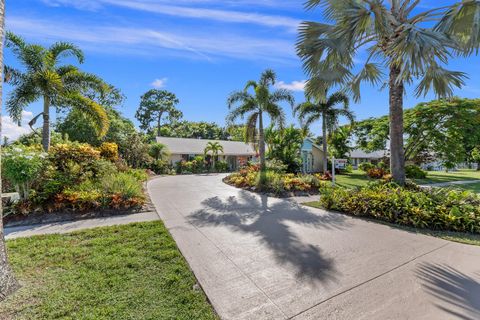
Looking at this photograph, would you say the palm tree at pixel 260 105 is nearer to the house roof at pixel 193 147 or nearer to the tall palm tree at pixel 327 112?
the tall palm tree at pixel 327 112

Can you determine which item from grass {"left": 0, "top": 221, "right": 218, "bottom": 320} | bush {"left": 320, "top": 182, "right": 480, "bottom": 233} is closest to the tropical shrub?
grass {"left": 0, "top": 221, "right": 218, "bottom": 320}

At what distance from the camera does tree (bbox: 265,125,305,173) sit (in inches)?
709

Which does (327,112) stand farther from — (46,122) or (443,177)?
(46,122)

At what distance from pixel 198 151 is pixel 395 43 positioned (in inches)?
920

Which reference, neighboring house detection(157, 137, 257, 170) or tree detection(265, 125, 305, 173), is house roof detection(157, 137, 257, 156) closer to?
neighboring house detection(157, 137, 257, 170)

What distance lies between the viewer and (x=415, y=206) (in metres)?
5.85

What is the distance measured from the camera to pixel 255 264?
12.3ft

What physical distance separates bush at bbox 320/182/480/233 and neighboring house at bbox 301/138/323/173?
13.7 meters

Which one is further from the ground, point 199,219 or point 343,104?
point 343,104

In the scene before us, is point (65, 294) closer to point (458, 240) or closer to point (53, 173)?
point (53, 173)

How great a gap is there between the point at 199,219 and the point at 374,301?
4698mm

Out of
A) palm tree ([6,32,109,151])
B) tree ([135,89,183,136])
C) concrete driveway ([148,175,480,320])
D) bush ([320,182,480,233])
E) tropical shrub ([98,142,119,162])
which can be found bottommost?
concrete driveway ([148,175,480,320])

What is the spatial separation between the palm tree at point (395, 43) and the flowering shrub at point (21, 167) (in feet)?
29.5

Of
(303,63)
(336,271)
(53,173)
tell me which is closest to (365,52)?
(303,63)
